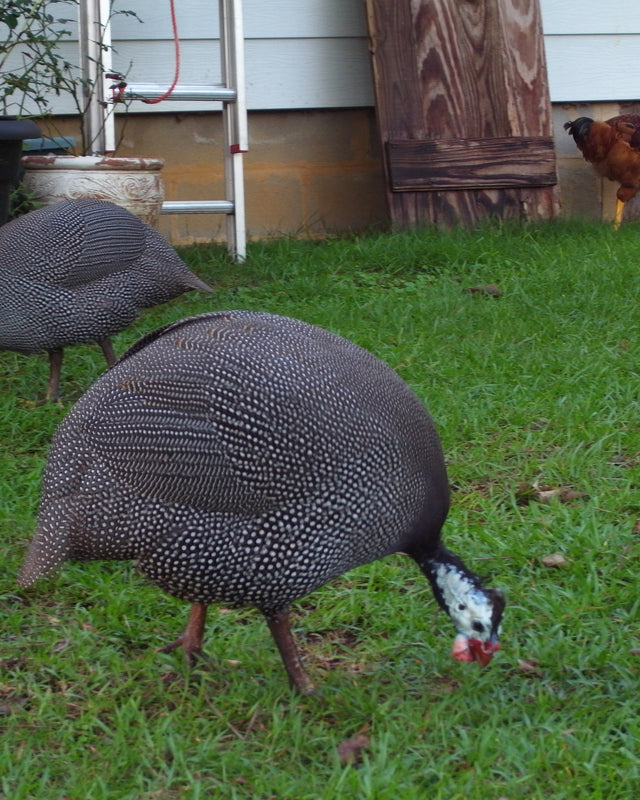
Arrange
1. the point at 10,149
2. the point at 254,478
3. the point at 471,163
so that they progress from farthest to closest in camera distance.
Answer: the point at 471,163 → the point at 10,149 → the point at 254,478

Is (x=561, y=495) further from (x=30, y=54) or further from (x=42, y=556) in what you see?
(x=30, y=54)

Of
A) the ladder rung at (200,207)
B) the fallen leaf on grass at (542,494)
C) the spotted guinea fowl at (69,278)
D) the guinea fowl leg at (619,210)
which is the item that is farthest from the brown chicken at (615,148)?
the fallen leaf on grass at (542,494)

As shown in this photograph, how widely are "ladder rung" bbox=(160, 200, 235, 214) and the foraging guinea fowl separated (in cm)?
366

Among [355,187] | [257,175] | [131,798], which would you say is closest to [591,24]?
[355,187]

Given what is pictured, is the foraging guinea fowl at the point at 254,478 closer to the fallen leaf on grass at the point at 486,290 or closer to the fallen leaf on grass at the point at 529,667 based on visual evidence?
the fallen leaf on grass at the point at 529,667

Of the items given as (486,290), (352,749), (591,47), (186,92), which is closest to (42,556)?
(352,749)

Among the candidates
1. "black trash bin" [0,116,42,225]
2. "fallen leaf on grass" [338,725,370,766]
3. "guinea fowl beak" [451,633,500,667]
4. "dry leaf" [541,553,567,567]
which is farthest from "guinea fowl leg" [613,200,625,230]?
"fallen leaf on grass" [338,725,370,766]

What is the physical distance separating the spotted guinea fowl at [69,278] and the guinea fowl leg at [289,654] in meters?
2.13

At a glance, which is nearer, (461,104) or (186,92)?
(186,92)

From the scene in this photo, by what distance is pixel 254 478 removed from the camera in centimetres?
226

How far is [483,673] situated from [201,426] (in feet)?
2.86

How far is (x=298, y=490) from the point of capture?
2.27 metres

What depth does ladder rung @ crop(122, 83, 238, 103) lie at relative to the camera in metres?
6.00

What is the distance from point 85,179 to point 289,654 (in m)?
3.31
